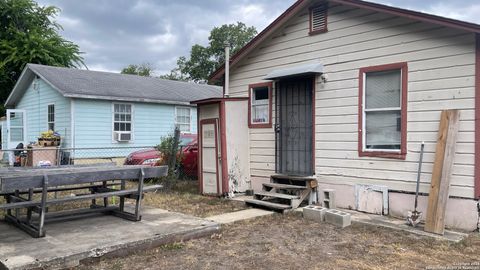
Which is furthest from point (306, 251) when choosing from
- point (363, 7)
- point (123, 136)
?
point (123, 136)

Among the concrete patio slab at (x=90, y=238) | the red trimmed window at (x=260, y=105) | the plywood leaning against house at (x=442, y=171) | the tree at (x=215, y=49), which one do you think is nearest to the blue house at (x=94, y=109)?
the red trimmed window at (x=260, y=105)

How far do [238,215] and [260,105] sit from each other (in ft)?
9.72

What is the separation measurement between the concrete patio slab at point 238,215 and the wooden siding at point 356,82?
1.50 meters

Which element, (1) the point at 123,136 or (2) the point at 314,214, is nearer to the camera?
A: (2) the point at 314,214

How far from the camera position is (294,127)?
26.7 feet

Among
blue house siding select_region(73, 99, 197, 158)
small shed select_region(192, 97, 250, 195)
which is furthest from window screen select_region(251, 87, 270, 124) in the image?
blue house siding select_region(73, 99, 197, 158)

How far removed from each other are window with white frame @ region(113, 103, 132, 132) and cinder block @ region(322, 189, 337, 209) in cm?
1031

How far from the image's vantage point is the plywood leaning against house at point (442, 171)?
5562 millimetres

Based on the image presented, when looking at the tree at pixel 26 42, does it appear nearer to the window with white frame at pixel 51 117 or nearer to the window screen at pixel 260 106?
the window with white frame at pixel 51 117

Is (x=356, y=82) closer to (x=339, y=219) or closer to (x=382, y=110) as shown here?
(x=382, y=110)

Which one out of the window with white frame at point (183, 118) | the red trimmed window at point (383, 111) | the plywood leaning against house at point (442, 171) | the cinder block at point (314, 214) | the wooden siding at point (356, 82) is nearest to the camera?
the plywood leaning against house at point (442, 171)

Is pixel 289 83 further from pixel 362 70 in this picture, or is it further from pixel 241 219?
pixel 241 219

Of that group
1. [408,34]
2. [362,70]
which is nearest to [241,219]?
[362,70]

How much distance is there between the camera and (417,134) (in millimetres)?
6297
